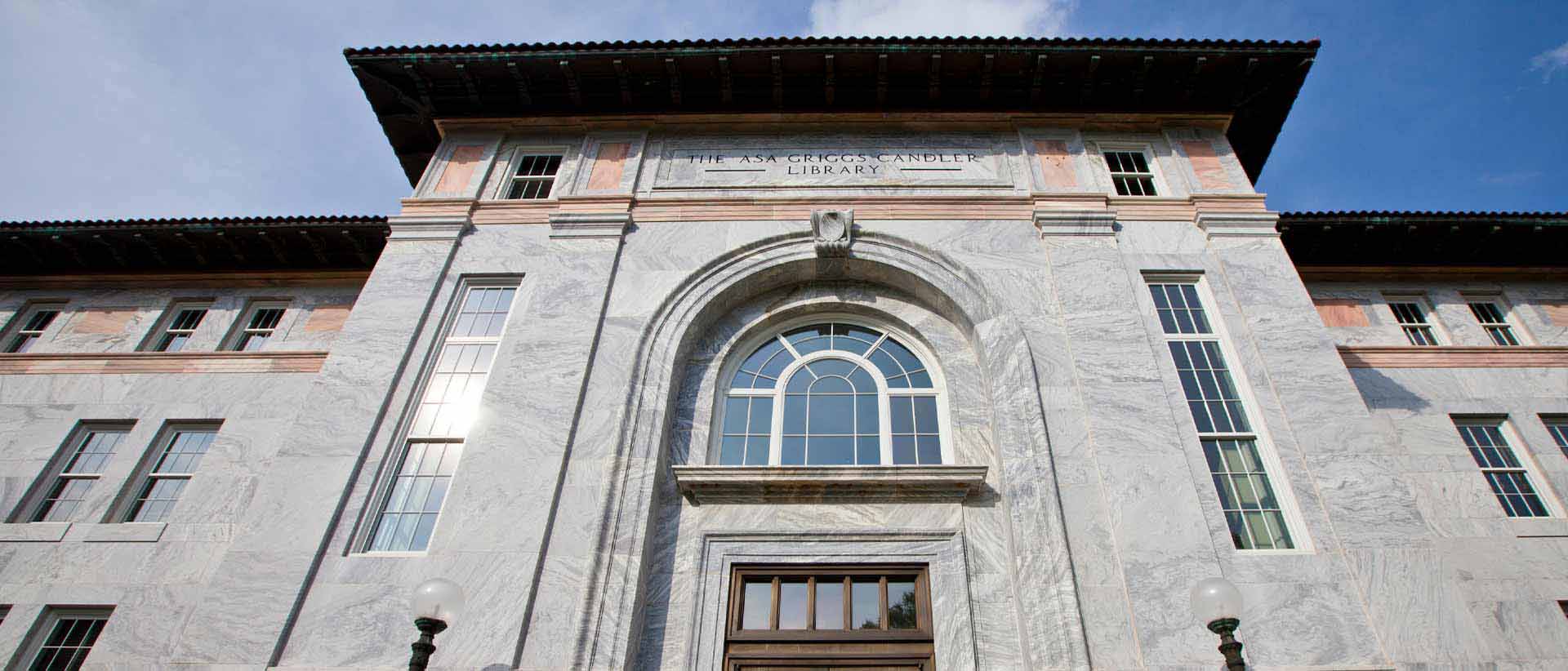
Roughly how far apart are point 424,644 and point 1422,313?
1745 centimetres

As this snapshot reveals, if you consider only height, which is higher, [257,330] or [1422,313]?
[1422,313]

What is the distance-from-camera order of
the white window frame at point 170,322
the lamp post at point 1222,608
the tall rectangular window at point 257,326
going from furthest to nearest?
the tall rectangular window at point 257,326
the white window frame at point 170,322
the lamp post at point 1222,608

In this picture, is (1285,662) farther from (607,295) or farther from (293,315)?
(293,315)

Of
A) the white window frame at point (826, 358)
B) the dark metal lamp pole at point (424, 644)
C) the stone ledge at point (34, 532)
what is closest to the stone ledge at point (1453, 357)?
the white window frame at point (826, 358)

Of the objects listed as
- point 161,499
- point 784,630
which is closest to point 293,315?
point 161,499

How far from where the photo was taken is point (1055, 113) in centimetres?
1563

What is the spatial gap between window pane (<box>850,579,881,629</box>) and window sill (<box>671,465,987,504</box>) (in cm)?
112

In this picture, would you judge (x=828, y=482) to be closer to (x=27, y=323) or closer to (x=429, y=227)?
(x=429, y=227)

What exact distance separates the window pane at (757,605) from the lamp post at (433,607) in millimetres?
3399

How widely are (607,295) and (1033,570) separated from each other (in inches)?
284

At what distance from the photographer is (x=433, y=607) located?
26.0 feet

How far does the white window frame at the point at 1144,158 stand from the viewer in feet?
46.8

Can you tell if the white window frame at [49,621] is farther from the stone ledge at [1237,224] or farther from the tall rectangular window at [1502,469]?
the tall rectangular window at [1502,469]

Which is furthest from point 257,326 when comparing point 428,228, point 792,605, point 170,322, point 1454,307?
point 1454,307
